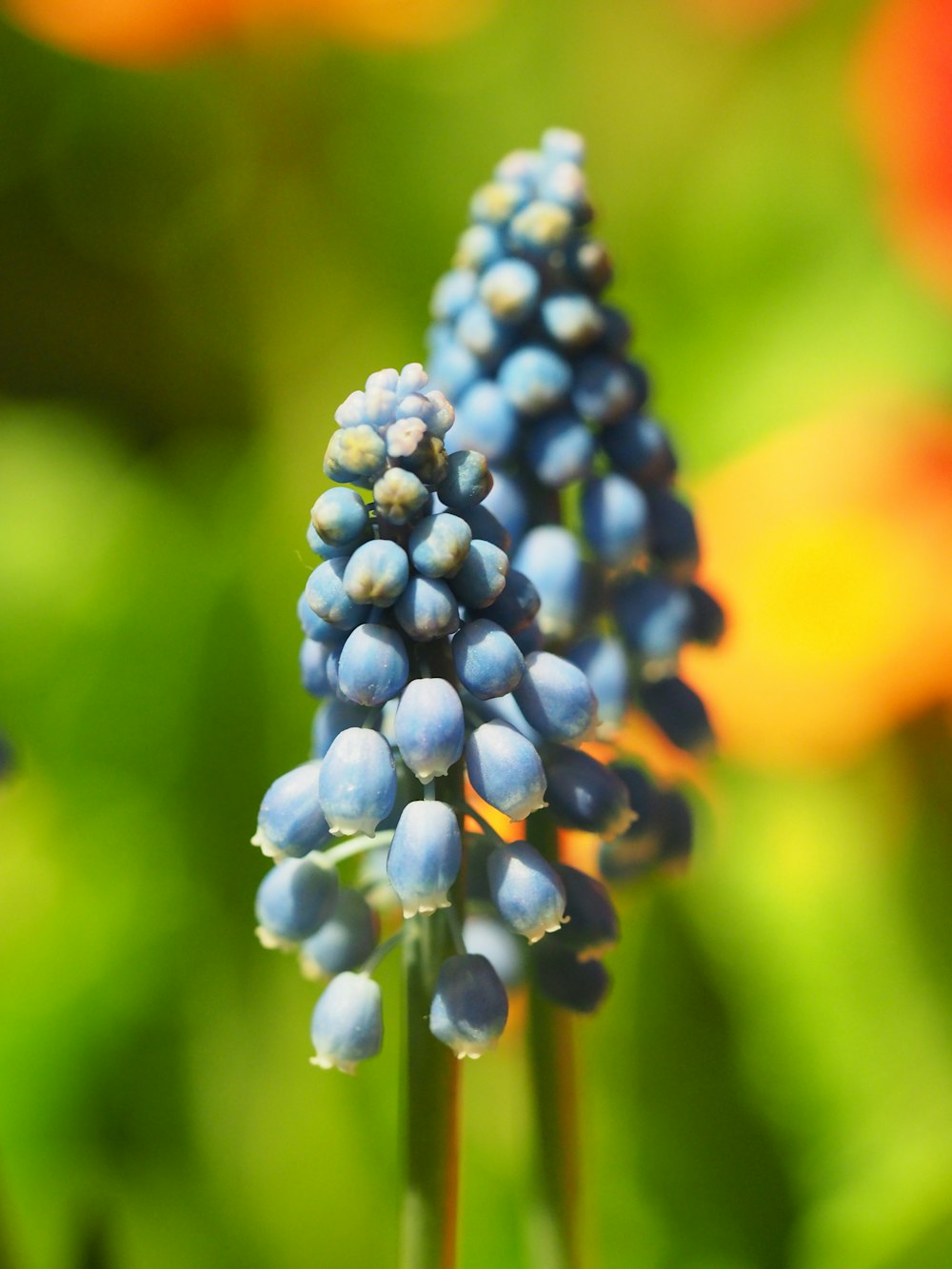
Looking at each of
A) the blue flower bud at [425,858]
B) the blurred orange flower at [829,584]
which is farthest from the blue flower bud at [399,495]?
the blurred orange flower at [829,584]

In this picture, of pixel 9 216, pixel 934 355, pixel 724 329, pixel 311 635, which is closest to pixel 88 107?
pixel 9 216

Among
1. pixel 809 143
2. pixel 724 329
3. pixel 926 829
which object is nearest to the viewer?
pixel 926 829

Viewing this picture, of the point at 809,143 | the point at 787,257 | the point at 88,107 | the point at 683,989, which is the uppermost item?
the point at 88,107

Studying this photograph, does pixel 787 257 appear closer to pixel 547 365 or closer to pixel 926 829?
pixel 926 829

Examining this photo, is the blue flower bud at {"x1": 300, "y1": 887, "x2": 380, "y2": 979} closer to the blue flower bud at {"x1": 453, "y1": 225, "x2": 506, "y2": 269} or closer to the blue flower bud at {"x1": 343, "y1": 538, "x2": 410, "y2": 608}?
the blue flower bud at {"x1": 343, "y1": 538, "x2": 410, "y2": 608}

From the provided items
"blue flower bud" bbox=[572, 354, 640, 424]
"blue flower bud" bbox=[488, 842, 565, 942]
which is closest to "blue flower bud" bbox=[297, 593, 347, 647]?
"blue flower bud" bbox=[488, 842, 565, 942]

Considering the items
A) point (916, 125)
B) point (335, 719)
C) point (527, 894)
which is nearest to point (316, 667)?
point (335, 719)
